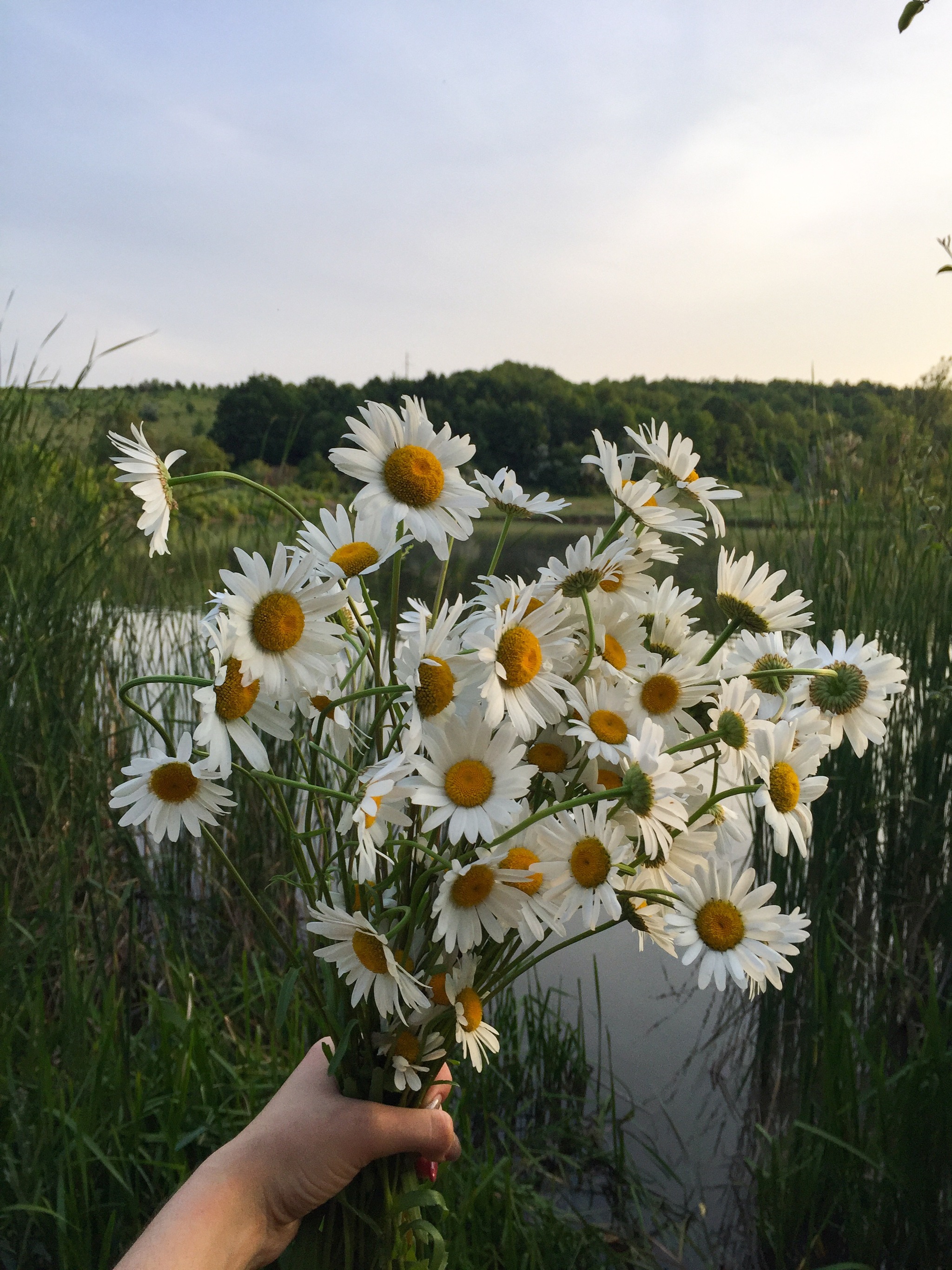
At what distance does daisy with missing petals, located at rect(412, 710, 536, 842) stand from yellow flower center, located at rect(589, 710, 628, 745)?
0.17ft

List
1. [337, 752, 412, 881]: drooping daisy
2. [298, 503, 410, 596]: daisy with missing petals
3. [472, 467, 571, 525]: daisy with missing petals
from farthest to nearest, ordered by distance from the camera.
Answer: [472, 467, 571, 525]: daisy with missing petals → [298, 503, 410, 596]: daisy with missing petals → [337, 752, 412, 881]: drooping daisy

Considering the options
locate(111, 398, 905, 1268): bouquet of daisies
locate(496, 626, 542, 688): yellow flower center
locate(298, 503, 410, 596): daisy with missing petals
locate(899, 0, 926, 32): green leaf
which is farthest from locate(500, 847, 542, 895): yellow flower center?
locate(899, 0, 926, 32): green leaf

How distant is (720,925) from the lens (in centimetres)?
63

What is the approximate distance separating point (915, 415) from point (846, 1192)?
6.22 ft

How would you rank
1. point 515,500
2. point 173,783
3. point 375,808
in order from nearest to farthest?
point 375,808
point 173,783
point 515,500

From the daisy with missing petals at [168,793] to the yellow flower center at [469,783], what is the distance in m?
0.16

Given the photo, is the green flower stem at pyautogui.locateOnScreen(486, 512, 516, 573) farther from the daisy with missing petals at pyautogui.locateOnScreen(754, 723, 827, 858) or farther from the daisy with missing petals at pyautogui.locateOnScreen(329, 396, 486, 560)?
the daisy with missing petals at pyautogui.locateOnScreen(754, 723, 827, 858)

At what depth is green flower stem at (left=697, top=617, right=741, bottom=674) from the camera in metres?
0.65

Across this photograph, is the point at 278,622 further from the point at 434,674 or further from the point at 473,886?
the point at 473,886

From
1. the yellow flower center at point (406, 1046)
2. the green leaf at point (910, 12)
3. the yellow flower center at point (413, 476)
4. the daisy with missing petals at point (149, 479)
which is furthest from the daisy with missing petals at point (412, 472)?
the green leaf at point (910, 12)

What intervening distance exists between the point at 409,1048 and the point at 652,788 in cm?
28

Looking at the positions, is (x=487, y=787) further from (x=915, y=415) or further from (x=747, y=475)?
(x=915, y=415)

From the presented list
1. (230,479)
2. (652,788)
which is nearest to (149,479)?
(230,479)

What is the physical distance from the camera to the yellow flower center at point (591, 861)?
552 mm
